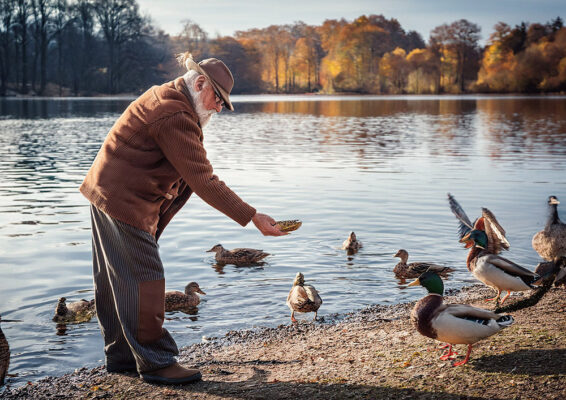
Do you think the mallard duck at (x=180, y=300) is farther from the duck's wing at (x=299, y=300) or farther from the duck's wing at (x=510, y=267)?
the duck's wing at (x=510, y=267)

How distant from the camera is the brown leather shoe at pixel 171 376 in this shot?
4805 millimetres

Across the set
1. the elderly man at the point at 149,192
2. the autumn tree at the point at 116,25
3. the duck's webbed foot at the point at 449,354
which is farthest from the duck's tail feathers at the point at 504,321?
the autumn tree at the point at 116,25

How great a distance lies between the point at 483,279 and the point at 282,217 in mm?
6019

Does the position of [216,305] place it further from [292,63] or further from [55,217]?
[292,63]

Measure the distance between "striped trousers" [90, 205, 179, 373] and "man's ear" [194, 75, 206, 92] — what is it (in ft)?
3.58

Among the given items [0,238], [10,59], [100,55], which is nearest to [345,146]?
[0,238]

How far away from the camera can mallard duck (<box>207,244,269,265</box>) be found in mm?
9484

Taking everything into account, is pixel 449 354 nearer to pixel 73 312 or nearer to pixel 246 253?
pixel 73 312

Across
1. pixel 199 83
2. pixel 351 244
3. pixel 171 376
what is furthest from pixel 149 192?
pixel 351 244

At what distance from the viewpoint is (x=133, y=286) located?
466cm

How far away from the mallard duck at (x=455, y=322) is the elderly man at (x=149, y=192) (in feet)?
4.12

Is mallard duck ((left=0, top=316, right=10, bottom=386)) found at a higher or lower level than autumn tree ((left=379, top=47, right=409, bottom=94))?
lower

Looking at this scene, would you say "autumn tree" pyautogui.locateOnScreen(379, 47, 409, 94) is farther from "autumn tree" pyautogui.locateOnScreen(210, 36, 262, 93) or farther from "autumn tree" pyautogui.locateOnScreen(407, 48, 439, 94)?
"autumn tree" pyautogui.locateOnScreen(210, 36, 262, 93)

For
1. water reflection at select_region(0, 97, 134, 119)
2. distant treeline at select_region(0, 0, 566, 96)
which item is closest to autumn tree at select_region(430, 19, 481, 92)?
distant treeline at select_region(0, 0, 566, 96)
